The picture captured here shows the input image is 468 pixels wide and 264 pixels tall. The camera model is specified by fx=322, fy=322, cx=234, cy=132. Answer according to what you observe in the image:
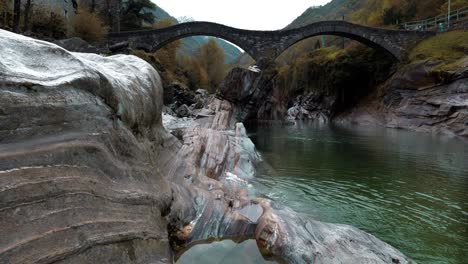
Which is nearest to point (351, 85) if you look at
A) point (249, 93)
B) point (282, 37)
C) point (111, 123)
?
point (282, 37)

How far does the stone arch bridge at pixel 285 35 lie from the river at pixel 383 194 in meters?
28.5

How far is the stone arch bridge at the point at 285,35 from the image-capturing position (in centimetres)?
4050

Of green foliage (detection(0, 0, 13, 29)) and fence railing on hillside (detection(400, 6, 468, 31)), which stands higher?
fence railing on hillside (detection(400, 6, 468, 31))

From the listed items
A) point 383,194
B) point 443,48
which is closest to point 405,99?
point 443,48

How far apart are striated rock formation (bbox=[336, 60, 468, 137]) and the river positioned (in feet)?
40.9

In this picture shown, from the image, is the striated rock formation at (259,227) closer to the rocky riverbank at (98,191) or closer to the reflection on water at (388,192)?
the rocky riverbank at (98,191)

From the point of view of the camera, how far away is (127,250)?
3516 millimetres

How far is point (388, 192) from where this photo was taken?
9.38 m

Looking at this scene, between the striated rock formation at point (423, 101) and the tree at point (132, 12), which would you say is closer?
the striated rock formation at point (423, 101)

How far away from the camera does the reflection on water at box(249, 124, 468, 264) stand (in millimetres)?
6262

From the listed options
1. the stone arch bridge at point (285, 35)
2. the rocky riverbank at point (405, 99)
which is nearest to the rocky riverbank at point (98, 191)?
the rocky riverbank at point (405, 99)

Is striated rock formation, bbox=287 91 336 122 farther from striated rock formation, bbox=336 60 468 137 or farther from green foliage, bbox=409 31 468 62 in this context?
green foliage, bbox=409 31 468 62

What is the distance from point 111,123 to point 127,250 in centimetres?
167

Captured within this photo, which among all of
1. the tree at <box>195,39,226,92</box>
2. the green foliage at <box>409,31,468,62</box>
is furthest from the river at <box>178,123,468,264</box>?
the tree at <box>195,39,226,92</box>
